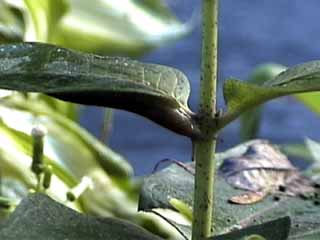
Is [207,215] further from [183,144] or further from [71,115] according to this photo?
[183,144]

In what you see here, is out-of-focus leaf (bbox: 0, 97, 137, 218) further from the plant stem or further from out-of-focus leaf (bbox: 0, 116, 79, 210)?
the plant stem

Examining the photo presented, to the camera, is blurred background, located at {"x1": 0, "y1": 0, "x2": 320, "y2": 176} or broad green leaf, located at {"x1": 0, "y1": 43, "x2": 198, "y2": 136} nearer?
broad green leaf, located at {"x1": 0, "y1": 43, "x2": 198, "y2": 136}

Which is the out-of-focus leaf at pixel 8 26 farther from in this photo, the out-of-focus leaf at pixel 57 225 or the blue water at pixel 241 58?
the blue water at pixel 241 58

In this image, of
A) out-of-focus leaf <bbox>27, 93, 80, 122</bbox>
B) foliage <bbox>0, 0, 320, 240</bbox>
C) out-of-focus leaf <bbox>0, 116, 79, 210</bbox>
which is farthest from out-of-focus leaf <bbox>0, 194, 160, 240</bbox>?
out-of-focus leaf <bbox>27, 93, 80, 122</bbox>

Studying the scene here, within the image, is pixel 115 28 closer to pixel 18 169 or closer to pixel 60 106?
pixel 60 106

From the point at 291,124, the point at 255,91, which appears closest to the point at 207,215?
the point at 255,91

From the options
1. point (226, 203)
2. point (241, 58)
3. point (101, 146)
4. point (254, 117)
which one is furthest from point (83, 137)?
point (241, 58)
